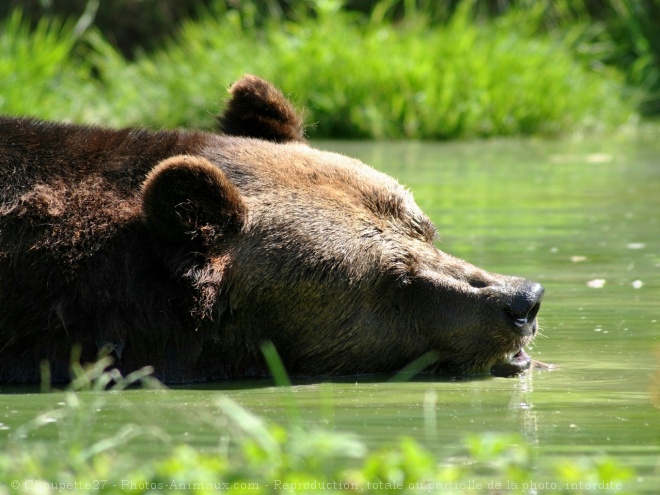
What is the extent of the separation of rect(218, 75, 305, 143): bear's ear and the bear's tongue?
1.59 m

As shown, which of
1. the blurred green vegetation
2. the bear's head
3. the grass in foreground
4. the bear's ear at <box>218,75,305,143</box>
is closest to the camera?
the grass in foreground

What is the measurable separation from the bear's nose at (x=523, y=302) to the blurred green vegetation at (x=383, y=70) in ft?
34.8

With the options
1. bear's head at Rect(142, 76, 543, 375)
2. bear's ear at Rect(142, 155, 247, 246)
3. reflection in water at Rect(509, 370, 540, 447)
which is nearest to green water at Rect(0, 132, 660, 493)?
reflection in water at Rect(509, 370, 540, 447)

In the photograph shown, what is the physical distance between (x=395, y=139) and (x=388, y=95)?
78 cm

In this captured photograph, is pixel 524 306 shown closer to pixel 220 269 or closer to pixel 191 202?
pixel 220 269

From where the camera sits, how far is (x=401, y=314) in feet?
18.1

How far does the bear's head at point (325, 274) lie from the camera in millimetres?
5219

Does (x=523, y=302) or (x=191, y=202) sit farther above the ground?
(x=191, y=202)

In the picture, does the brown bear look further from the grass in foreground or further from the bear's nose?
the grass in foreground

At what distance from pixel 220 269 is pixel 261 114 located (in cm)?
134

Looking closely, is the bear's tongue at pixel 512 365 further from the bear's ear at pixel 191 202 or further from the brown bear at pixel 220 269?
the bear's ear at pixel 191 202

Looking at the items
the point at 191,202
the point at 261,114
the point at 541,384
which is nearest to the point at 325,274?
the point at 191,202

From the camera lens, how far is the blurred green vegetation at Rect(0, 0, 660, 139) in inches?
691

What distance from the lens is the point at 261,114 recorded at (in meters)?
6.33
